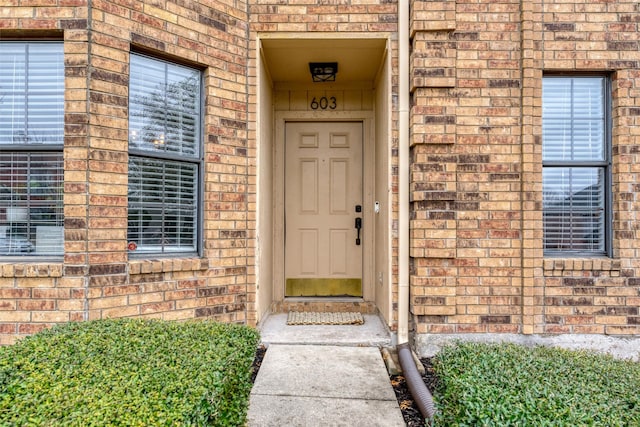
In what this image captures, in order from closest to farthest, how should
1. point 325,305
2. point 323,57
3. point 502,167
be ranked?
point 502,167 < point 323,57 < point 325,305

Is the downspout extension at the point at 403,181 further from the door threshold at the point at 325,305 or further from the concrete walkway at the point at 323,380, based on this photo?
the door threshold at the point at 325,305

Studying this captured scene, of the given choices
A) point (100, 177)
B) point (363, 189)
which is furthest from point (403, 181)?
point (100, 177)

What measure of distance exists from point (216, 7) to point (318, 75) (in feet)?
4.32

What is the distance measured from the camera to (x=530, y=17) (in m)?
3.51

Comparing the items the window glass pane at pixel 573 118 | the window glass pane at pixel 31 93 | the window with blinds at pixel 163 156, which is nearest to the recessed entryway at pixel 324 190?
the window with blinds at pixel 163 156

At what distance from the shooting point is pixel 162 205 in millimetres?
3400

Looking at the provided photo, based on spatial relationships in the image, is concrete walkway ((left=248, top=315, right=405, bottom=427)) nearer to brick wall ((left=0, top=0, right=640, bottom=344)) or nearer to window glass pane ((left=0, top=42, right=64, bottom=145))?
brick wall ((left=0, top=0, right=640, bottom=344))

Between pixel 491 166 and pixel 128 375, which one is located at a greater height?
pixel 491 166

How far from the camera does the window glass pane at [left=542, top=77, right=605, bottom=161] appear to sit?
3.69 metres

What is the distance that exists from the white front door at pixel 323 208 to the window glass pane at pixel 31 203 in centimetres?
240

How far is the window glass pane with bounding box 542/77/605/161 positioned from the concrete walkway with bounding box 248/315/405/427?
242 cm

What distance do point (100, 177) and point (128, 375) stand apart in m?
1.83

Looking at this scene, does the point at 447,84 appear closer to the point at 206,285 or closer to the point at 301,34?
the point at 301,34

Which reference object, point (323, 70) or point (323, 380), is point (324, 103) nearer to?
point (323, 70)
